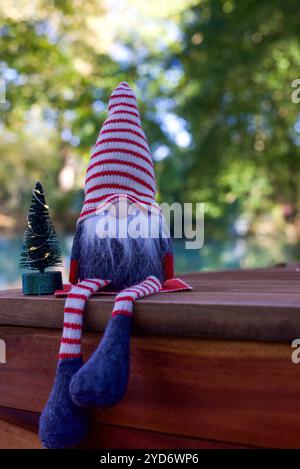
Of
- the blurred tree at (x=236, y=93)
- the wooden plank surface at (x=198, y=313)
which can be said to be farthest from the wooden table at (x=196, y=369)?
the blurred tree at (x=236, y=93)

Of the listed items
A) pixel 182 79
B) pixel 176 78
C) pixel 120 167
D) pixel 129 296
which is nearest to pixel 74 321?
pixel 129 296

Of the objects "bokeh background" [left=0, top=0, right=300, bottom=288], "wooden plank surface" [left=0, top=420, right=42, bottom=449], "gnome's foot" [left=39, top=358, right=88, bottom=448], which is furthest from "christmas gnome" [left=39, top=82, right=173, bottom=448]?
"bokeh background" [left=0, top=0, right=300, bottom=288]

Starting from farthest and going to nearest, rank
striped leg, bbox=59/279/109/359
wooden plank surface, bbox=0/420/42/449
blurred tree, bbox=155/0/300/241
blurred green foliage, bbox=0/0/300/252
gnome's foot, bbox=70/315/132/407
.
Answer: blurred green foliage, bbox=0/0/300/252
blurred tree, bbox=155/0/300/241
wooden plank surface, bbox=0/420/42/449
striped leg, bbox=59/279/109/359
gnome's foot, bbox=70/315/132/407

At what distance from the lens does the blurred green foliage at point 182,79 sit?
473cm

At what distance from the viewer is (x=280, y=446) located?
0.70 meters

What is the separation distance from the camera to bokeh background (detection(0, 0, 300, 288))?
4738 mm

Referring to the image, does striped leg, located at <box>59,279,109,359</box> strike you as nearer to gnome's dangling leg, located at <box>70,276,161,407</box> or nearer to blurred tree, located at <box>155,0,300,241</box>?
gnome's dangling leg, located at <box>70,276,161,407</box>

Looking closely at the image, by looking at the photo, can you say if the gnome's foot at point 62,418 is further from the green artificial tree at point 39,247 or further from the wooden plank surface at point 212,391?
the green artificial tree at point 39,247

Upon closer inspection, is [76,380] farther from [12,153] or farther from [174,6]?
[12,153]

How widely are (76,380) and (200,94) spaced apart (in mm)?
4726

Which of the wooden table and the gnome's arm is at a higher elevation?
the gnome's arm

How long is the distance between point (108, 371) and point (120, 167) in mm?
410

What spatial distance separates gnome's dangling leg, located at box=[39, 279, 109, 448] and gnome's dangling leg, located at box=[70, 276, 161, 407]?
7cm
